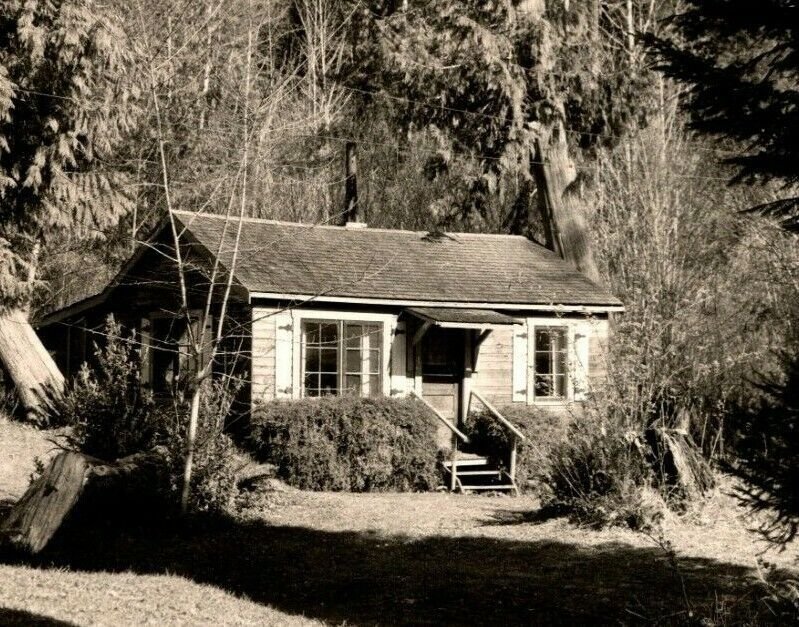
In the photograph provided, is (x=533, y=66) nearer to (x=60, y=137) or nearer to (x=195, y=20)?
(x=60, y=137)

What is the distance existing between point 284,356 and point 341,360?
122 cm

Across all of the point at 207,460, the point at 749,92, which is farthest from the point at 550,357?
the point at 749,92

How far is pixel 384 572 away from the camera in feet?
37.1

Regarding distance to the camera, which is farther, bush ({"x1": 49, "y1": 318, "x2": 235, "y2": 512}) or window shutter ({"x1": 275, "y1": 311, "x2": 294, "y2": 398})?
window shutter ({"x1": 275, "y1": 311, "x2": 294, "y2": 398})

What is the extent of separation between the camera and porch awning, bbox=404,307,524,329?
776 inches

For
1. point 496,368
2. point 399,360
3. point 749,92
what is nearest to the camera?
point 749,92

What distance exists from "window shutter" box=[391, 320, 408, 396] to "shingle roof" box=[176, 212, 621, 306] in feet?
2.40

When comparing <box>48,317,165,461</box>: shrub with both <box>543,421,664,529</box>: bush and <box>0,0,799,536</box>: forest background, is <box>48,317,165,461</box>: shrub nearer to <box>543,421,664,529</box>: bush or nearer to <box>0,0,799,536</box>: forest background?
<box>0,0,799,536</box>: forest background

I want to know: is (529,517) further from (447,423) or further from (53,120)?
(53,120)

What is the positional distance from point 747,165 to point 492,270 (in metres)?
16.5

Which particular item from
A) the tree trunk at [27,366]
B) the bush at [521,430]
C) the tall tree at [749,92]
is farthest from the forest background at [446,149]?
the tall tree at [749,92]

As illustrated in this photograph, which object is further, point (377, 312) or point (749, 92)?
point (377, 312)

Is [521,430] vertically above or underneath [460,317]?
underneath

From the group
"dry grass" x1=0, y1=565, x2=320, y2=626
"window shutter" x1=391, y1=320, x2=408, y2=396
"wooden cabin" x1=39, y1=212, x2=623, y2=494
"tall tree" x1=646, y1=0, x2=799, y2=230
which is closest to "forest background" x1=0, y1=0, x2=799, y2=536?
"wooden cabin" x1=39, y1=212, x2=623, y2=494
